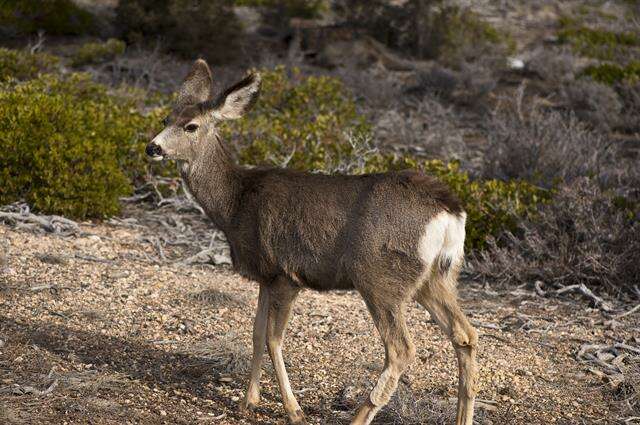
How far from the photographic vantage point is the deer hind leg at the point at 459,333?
5.62 meters

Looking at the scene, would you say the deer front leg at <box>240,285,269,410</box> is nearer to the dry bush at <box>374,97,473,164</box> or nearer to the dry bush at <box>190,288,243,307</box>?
the dry bush at <box>190,288,243,307</box>

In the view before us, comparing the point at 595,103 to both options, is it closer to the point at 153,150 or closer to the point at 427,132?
the point at 427,132

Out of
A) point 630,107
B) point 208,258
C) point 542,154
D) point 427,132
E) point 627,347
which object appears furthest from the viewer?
point 630,107

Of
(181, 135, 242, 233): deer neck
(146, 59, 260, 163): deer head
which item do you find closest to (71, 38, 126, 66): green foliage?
(146, 59, 260, 163): deer head

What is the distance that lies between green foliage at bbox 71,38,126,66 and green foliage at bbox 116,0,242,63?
5.68ft

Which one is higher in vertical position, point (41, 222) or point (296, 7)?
point (41, 222)

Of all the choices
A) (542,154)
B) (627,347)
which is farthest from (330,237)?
(542,154)

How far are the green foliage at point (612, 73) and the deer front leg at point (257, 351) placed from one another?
13.4m

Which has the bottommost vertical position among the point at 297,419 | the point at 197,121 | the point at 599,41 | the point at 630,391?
the point at 599,41

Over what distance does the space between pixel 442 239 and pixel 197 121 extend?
6.49ft

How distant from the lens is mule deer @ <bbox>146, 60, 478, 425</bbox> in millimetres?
5379

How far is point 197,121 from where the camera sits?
6164 millimetres

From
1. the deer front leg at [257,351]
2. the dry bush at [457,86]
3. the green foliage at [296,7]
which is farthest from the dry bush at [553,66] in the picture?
the deer front leg at [257,351]

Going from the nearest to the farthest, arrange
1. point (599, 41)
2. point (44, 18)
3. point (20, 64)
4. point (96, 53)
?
point (20, 64)
point (96, 53)
point (44, 18)
point (599, 41)
